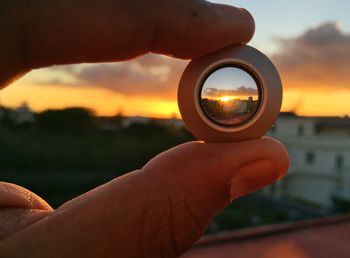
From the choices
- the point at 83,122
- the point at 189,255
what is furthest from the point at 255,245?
the point at 83,122

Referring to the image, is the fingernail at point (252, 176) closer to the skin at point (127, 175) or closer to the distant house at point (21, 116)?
the skin at point (127, 175)

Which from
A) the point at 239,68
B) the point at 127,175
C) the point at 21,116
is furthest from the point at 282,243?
the point at 21,116

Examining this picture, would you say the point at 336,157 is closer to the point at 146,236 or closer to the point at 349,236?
the point at 349,236

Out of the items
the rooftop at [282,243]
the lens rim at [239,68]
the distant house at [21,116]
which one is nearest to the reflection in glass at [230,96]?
the lens rim at [239,68]

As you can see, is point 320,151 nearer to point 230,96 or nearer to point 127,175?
point 230,96

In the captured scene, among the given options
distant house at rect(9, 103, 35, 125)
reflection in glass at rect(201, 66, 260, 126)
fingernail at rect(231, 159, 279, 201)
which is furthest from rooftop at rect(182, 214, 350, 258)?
distant house at rect(9, 103, 35, 125)

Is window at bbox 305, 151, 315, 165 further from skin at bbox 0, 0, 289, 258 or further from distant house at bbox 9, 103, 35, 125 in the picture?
skin at bbox 0, 0, 289, 258
